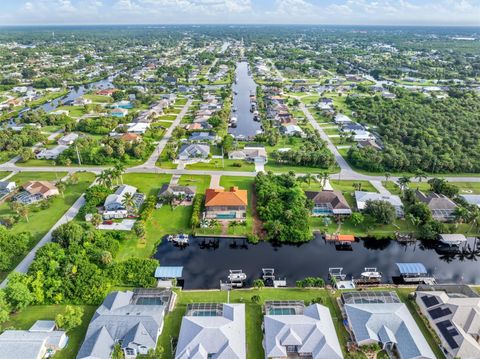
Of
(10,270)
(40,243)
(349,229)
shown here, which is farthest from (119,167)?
(349,229)

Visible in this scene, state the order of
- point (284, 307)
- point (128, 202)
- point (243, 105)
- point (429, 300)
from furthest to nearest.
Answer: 1. point (243, 105)
2. point (128, 202)
3. point (429, 300)
4. point (284, 307)

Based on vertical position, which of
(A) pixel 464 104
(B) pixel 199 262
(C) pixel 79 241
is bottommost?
(B) pixel 199 262

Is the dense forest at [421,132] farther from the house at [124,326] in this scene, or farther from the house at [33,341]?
the house at [33,341]

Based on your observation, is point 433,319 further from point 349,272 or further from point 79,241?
point 79,241

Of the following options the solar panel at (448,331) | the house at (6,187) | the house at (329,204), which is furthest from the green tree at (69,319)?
the house at (6,187)

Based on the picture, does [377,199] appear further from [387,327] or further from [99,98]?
[99,98]

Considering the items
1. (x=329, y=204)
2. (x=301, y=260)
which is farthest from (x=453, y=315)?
(x=329, y=204)
